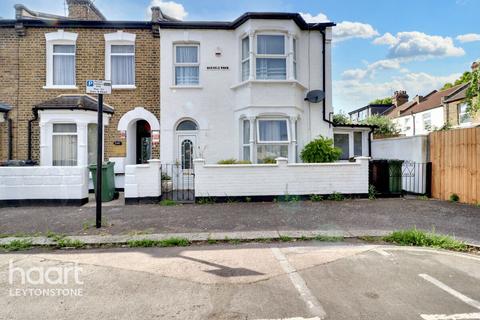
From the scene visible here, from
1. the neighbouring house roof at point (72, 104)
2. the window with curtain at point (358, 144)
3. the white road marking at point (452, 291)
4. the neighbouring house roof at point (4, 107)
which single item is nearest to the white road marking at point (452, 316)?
the white road marking at point (452, 291)

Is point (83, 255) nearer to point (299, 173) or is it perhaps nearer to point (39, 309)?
point (39, 309)

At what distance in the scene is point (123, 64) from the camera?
1165 cm

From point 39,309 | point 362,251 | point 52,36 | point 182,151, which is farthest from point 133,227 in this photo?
point 52,36

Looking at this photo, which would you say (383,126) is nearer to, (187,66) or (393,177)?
(393,177)

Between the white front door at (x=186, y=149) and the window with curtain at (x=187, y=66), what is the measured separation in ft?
7.44

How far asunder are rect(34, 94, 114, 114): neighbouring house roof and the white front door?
3004 millimetres

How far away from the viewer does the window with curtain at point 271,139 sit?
1074cm

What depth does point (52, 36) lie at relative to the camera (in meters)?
11.2

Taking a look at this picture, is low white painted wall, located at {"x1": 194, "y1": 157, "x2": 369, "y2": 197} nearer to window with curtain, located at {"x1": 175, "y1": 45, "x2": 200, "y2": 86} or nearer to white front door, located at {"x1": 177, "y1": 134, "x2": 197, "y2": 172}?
white front door, located at {"x1": 177, "y1": 134, "x2": 197, "y2": 172}

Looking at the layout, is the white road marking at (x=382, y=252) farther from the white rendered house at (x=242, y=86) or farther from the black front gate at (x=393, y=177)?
Answer: the white rendered house at (x=242, y=86)

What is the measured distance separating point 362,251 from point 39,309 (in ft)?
15.1

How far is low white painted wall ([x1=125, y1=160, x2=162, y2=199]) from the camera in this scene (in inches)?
331

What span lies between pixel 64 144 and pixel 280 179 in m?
8.38

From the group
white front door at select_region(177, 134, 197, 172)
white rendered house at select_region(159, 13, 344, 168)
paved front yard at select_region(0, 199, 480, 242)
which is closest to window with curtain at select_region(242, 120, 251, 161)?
white rendered house at select_region(159, 13, 344, 168)
